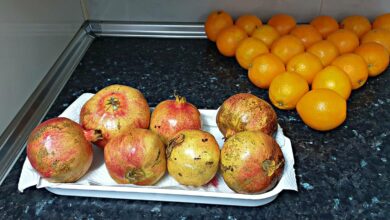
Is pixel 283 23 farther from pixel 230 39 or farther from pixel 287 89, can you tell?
pixel 287 89

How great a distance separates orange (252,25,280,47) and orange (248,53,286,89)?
0.29ft

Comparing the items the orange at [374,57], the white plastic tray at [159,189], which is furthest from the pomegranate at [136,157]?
the orange at [374,57]

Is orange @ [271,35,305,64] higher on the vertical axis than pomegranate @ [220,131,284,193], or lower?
lower

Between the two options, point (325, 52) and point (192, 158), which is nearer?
point (192, 158)

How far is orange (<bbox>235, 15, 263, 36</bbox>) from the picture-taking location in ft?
3.25

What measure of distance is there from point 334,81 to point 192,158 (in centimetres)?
38

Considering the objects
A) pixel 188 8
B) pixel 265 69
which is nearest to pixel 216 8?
pixel 188 8

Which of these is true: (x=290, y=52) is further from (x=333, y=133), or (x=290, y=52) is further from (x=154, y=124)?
(x=154, y=124)

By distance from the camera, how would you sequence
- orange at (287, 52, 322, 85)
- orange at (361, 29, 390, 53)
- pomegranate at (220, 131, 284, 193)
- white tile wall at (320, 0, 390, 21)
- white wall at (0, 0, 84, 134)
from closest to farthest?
pomegranate at (220, 131, 284, 193)
white wall at (0, 0, 84, 134)
orange at (287, 52, 322, 85)
orange at (361, 29, 390, 53)
white tile wall at (320, 0, 390, 21)

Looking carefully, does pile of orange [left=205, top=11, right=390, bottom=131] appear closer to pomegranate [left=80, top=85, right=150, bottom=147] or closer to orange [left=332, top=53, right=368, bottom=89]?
orange [left=332, top=53, right=368, bottom=89]

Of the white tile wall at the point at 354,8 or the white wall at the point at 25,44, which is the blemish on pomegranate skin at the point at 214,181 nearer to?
the white wall at the point at 25,44

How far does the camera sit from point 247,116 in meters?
0.63

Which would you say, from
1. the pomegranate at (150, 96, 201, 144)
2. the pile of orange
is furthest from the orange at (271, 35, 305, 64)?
the pomegranate at (150, 96, 201, 144)

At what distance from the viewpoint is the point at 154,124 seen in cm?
63
